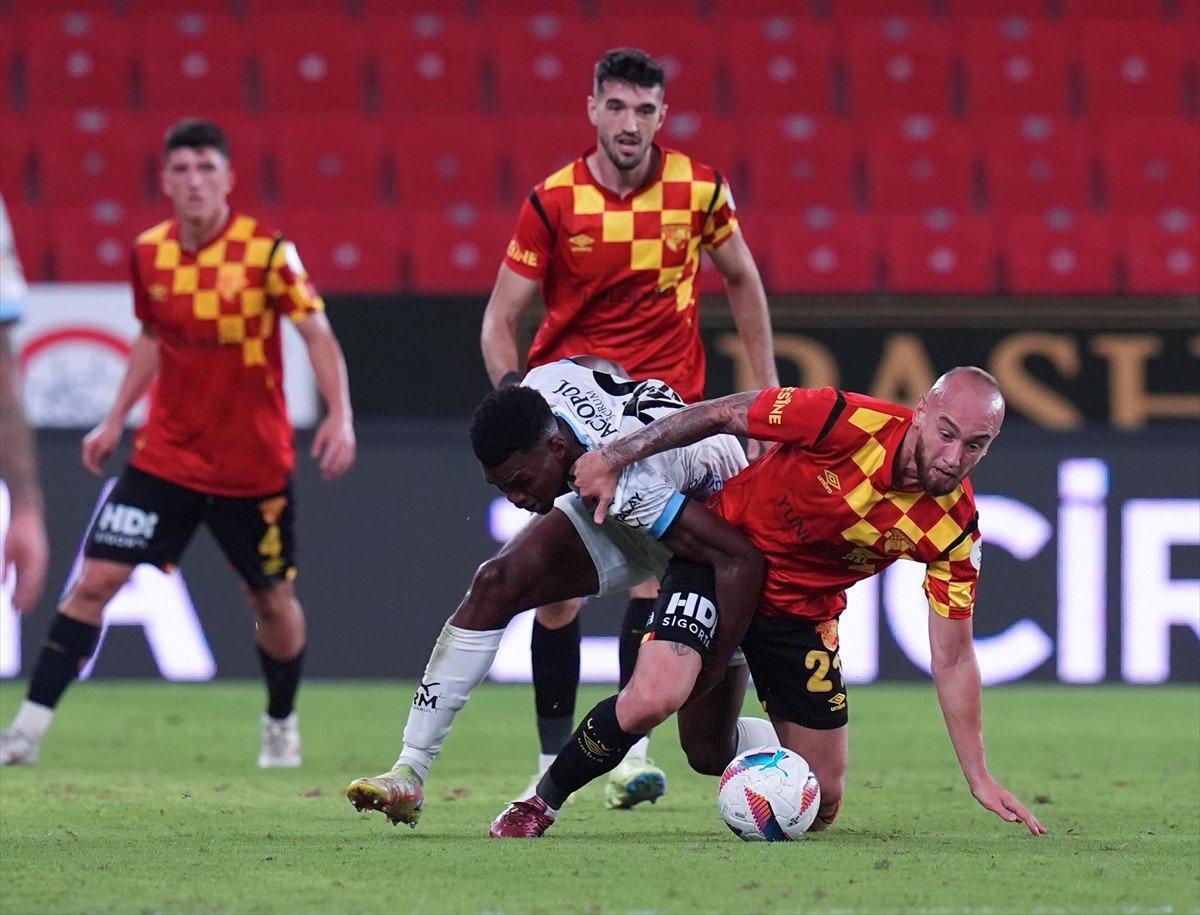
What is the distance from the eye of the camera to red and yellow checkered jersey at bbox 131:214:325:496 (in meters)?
6.62

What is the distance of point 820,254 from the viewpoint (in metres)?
10.9

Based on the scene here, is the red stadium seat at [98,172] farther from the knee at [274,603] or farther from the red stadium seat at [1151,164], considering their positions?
the red stadium seat at [1151,164]

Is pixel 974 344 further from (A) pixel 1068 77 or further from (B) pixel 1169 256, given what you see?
(A) pixel 1068 77

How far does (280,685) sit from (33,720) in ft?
2.58

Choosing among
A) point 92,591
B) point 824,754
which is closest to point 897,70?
point 92,591

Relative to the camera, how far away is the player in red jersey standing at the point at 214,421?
6.59m

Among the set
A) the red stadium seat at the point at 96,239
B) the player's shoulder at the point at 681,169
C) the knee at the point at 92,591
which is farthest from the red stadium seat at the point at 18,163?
the player's shoulder at the point at 681,169

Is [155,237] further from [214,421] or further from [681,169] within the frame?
[681,169]

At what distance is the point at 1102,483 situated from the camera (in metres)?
8.84

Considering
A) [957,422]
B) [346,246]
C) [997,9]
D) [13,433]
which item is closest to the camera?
[13,433]

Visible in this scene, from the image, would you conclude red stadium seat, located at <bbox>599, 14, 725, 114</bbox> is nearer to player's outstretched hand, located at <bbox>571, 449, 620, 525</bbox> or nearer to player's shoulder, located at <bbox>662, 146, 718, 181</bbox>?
player's shoulder, located at <bbox>662, 146, 718, 181</bbox>

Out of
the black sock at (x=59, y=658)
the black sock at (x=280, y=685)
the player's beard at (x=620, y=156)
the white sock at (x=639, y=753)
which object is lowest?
the black sock at (x=280, y=685)

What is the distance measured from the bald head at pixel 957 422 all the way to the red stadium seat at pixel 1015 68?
782cm

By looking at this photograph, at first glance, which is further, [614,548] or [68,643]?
[68,643]
